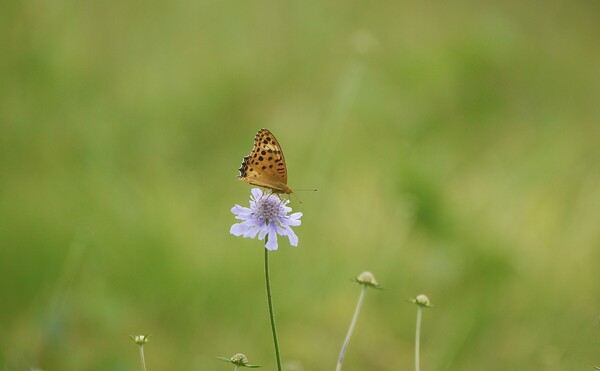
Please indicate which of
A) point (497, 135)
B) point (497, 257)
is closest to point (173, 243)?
point (497, 257)

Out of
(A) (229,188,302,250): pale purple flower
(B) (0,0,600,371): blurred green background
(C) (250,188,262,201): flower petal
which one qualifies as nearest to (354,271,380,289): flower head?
(A) (229,188,302,250): pale purple flower

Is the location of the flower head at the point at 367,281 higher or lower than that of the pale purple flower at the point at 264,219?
lower

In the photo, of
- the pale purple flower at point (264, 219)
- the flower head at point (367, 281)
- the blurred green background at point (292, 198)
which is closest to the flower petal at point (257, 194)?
the pale purple flower at point (264, 219)

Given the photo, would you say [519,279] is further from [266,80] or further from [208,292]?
[266,80]

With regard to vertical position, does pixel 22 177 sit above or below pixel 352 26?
below

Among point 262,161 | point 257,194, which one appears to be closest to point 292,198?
point 257,194

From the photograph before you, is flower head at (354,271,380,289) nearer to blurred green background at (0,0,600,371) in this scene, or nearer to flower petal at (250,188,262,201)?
flower petal at (250,188,262,201)

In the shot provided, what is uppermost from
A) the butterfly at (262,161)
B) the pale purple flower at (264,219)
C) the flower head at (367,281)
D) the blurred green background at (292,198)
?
the blurred green background at (292,198)

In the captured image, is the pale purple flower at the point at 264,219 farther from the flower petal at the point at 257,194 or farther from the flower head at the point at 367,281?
the flower head at the point at 367,281

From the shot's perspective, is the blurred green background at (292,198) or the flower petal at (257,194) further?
the blurred green background at (292,198)
